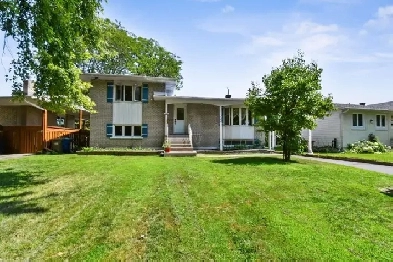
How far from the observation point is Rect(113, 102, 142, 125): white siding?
21812 millimetres

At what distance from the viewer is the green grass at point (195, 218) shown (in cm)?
475

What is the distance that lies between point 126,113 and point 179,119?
384 cm

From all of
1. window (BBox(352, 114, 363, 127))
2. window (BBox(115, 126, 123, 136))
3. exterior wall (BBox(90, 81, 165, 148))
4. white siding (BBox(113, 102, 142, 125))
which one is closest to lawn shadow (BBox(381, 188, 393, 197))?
exterior wall (BBox(90, 81, 165, 148))

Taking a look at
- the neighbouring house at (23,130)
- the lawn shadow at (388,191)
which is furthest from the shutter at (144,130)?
the lawn shadow at (388,191)

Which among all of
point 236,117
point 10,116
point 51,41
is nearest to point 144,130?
point 236,117

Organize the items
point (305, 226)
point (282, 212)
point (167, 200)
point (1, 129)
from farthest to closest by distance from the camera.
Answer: point (1, 129)
point (167, 200)
point (282, 212)
point (305, 226)

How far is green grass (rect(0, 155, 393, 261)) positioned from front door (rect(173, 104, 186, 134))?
41.9ft

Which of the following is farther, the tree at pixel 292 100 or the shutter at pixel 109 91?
the shutter at pixel 109 91

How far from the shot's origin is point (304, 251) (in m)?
4.62

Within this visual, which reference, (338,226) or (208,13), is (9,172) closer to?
→ (208,13)

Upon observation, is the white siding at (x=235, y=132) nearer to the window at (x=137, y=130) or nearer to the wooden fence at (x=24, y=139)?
the window at (x=137, y=130)

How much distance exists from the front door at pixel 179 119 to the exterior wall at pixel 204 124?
44cm

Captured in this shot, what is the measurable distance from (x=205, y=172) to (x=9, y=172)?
7282mm

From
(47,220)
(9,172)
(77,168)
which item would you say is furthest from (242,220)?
(9,172)
